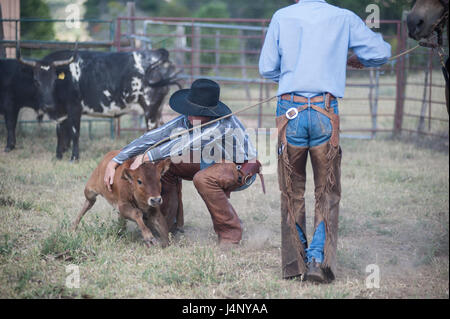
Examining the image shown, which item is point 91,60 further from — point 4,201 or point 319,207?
point 319,207

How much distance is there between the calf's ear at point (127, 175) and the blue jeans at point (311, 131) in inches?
56.2

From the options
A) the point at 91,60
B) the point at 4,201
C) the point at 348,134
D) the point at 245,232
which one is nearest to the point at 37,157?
the point at 91,60

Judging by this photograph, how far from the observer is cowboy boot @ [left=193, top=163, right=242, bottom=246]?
464 centimetres

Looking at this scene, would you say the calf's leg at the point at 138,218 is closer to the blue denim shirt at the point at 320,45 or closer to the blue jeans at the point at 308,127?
the blue jeans at the point at 308,127

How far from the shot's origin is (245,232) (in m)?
5.21

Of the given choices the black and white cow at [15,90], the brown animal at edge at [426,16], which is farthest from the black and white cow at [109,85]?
the brown animal at edge at [426,16]

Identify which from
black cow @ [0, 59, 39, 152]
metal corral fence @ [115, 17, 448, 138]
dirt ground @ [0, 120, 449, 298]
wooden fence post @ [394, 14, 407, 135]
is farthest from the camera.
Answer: wooden fence post @ [394, 14, 407, 135]

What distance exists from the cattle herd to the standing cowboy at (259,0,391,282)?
5275mm

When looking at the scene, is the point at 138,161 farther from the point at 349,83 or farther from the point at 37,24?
the point at 37,24

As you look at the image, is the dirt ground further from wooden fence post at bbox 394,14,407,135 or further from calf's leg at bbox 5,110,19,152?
wooden fence post at bbox 394,14,407,135

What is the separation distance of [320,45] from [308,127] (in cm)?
56

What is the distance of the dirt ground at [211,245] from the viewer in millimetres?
3697

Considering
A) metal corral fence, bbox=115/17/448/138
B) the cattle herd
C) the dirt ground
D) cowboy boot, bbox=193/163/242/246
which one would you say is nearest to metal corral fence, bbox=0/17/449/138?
metal corral fence, bbox=115/17/448/138

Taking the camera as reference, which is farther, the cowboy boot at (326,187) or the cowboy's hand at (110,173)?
the cowboy's hand at (110,173)
